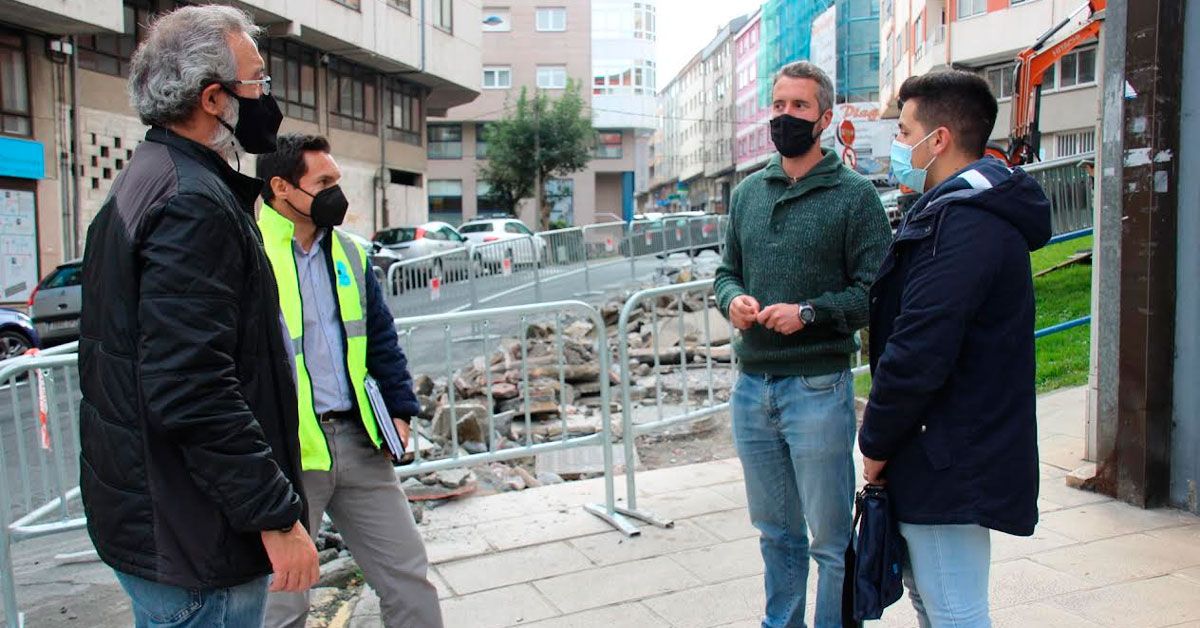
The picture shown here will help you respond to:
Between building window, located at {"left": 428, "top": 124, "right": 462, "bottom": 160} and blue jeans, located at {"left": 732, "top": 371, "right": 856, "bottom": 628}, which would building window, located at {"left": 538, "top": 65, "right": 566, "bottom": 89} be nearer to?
building window, located at {"left": 428, "top": 124, "right": 462, "bottom": 160}

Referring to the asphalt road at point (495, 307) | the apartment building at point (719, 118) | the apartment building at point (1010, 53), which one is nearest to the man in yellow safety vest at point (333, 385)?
the asphalt road at point (495, 307)

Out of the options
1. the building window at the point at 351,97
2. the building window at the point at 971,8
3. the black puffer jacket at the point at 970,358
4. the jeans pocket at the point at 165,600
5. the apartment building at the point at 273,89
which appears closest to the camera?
the jeans pocket at the point at 165,600

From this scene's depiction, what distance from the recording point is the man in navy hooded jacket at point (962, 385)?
238 centimetres

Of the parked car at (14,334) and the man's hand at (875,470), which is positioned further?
the parked car at (14,334)

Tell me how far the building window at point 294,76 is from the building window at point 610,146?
29.3m

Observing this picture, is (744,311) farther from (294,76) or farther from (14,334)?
(294,76)

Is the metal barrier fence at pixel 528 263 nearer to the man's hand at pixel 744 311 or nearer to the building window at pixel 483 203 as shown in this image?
the man's hand at pixel 744 311

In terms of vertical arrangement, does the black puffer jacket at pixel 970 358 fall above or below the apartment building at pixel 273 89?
below

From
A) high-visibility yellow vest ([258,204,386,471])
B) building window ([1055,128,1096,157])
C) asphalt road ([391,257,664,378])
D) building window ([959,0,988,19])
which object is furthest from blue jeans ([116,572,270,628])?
building window ([959,0,988,19])

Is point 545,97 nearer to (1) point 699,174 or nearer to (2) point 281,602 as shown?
(2) point 281,602

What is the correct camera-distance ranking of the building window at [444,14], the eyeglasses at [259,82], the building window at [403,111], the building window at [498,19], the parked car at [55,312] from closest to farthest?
1. the eyeglasses at [259,82]
2. the parked car at [55,312]
3. the building window at [444,14]
4. the building window at [403,111]
5. the building window at [498,19]

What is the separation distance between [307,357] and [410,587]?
0.84 meters

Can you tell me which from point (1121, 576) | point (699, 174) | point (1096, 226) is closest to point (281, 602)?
point (1121, 576)

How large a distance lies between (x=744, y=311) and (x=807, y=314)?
21 cm
